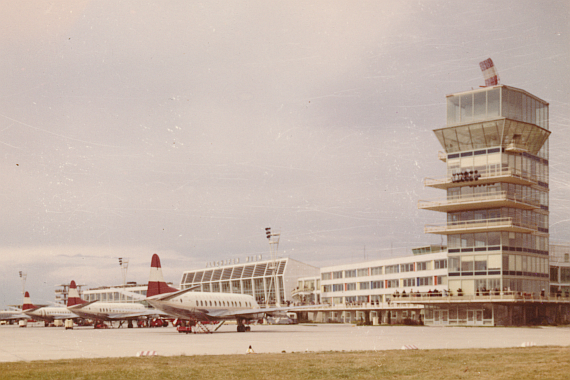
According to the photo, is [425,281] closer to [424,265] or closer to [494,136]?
[424,265]

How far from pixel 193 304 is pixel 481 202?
38.8 metres

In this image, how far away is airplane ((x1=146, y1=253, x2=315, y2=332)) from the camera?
58312mm

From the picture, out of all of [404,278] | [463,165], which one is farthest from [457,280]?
[404,278]

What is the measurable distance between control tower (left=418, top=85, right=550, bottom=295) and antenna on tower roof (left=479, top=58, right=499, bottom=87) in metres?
2.83

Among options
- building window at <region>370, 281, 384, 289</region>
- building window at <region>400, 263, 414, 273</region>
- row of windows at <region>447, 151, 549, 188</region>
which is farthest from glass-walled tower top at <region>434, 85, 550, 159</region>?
building window at <region>370, 281, 384, 289</region>

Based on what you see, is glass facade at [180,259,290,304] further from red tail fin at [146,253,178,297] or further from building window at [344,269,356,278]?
red tail fin at [146,253,178,297]

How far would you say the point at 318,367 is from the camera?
22.0 meters

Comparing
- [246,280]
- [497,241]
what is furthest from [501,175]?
[246,280]

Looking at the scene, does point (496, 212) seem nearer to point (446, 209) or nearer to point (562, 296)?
point (446, 209)

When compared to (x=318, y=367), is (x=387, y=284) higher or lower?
lower

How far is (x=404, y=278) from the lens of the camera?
102 metres

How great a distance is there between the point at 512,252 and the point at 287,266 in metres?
73.3

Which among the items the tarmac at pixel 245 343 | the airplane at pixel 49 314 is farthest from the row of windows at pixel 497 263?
the airplane at pixel 49 314

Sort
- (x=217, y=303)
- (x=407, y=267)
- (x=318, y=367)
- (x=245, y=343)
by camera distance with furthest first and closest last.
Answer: (x=407, y=267) < (x=217, y=303) < (x=245, y=343) < (x=318, y=367)
